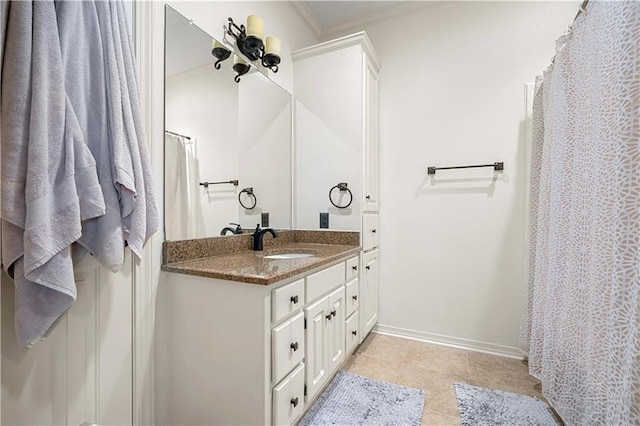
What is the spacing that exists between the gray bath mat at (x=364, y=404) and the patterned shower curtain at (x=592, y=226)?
668 millimetres

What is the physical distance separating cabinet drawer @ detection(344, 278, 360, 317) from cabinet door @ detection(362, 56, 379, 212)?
0.55 m

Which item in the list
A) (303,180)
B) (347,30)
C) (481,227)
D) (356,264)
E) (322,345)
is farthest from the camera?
(347,30)

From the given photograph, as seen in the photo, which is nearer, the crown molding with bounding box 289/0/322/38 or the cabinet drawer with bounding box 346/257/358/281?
the cabinet drawer with bounding box 346/257/358/281

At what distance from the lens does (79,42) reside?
854mm

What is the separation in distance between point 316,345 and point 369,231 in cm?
101

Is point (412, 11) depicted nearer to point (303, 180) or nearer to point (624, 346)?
point (303, 180)

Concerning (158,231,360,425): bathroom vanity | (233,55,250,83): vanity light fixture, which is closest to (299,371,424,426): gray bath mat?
(158,231,360,425): bathroom vanity

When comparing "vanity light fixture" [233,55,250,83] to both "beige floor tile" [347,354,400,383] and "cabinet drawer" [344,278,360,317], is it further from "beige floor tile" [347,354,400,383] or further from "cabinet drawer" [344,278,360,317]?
"beige floor tile" [347,354,400,383]

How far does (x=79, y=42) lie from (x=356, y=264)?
169cm

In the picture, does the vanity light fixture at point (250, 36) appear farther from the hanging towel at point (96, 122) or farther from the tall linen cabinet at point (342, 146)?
the hanging towel at point (96, 122)

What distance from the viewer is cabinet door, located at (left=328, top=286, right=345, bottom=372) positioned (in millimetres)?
1521

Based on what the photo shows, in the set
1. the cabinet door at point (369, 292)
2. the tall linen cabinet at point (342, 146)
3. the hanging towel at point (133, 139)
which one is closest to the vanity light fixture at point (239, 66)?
the tall linen cabinet at point (342, 146)

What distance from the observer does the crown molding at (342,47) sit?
199 centimetres

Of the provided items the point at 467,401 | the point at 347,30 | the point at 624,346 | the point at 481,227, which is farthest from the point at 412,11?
the point at 467,401
